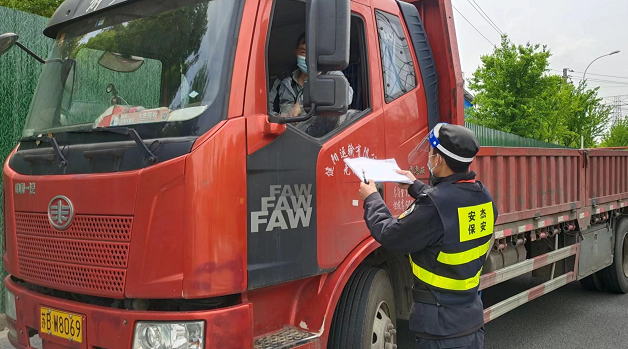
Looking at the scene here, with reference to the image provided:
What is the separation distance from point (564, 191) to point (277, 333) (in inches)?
157

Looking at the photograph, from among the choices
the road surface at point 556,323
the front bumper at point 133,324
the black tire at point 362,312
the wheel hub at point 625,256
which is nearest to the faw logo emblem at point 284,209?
the front bumper at point 133,324

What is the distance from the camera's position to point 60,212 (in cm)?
269

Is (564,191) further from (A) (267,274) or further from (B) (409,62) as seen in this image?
(A) (267,274)

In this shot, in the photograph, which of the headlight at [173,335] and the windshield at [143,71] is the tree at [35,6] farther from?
the headlight at [173,335]

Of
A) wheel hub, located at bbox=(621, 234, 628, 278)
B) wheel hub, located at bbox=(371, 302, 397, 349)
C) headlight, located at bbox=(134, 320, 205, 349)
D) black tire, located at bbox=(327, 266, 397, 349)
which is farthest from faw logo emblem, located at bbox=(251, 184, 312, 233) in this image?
wheel hub, located at bbox=(621, 234, 628, 278)

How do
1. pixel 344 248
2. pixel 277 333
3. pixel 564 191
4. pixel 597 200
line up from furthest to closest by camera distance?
pixel 597 200 < pixel 564 191 < pixel 344 248 < pixel 277 333

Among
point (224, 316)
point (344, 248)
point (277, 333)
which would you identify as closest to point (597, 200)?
point (344, 248)

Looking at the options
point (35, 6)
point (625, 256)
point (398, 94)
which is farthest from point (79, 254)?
point (35, 6)

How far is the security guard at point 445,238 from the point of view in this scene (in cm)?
256

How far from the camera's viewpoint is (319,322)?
2.78 m

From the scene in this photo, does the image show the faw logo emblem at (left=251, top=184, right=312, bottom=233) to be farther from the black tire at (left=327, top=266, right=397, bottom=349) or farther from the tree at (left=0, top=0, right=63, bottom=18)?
the tree at (left=0, top=0, right=63, bottom=18)

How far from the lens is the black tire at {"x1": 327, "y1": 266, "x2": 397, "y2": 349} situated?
3023mm

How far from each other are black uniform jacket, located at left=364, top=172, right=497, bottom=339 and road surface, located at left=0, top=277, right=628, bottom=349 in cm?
198

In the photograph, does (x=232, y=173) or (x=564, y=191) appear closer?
(x=232, y=173)
